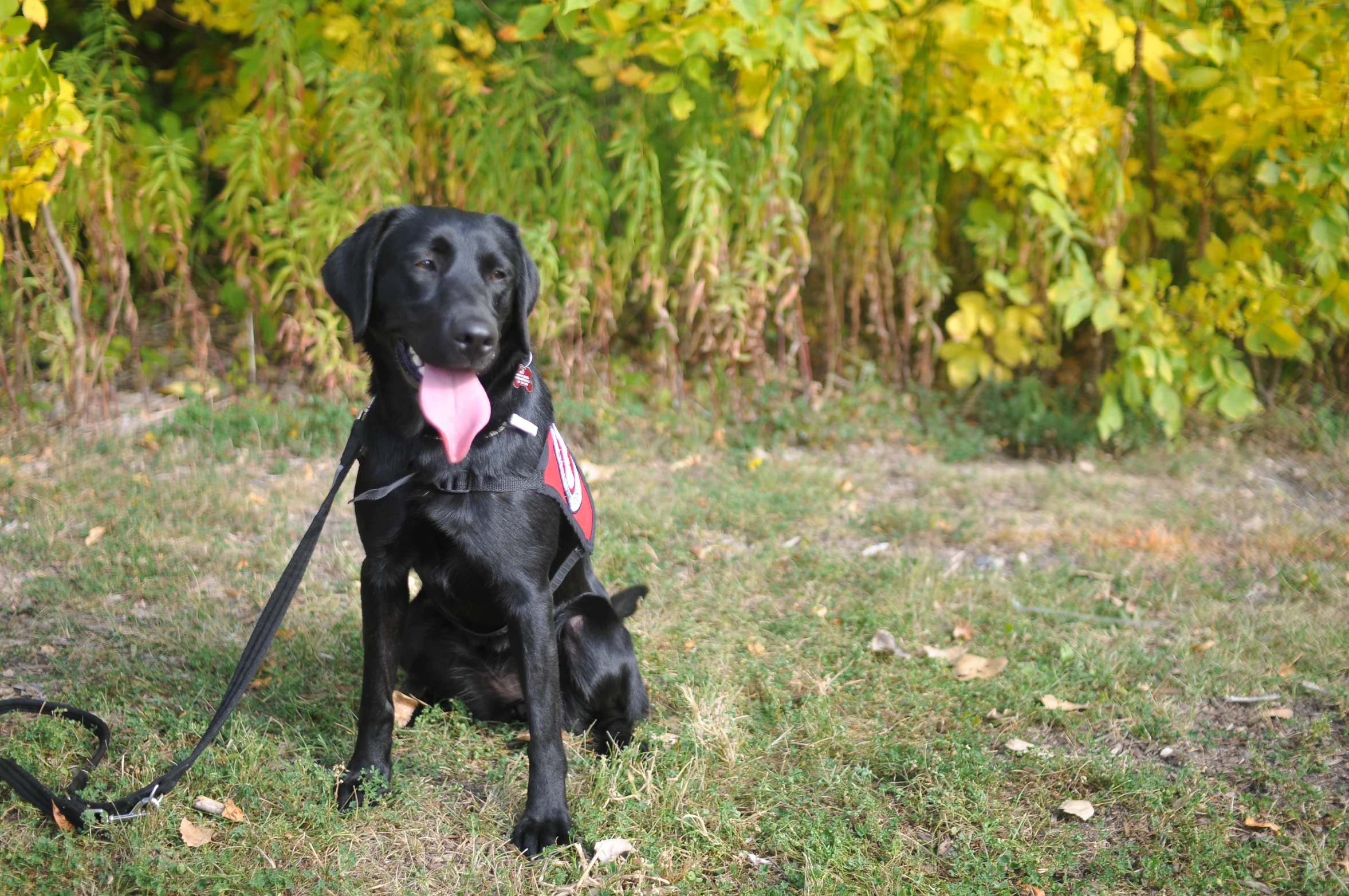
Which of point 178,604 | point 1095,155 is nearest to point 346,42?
point 178,604

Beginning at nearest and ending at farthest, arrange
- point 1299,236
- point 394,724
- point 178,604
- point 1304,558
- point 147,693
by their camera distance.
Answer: point 394,724
point 147,693
point 178,604
point 1304,558
point 1299,236

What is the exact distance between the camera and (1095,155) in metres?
4.93

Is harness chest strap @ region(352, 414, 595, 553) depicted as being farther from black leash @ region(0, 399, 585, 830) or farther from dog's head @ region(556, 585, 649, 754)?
dog's head @ region(556, 585, 649, 754)

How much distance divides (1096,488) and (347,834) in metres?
3.68

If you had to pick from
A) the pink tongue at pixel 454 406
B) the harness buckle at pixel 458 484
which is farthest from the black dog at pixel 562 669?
the pink tongue at pixel 454 406

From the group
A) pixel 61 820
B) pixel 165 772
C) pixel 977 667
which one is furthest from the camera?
pixel 977 667

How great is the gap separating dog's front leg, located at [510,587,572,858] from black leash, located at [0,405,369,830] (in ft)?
1.55

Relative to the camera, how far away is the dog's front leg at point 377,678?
7.07 feet

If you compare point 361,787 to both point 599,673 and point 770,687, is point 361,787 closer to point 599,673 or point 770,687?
point 599,673

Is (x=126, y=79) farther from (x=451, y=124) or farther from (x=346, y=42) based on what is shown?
(x=451, y=124)

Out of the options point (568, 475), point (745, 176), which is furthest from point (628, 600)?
point (745, 176)

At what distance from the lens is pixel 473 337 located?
1946 millimetres

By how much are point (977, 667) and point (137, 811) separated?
2.16m

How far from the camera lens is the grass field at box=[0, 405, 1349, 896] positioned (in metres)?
2.03
